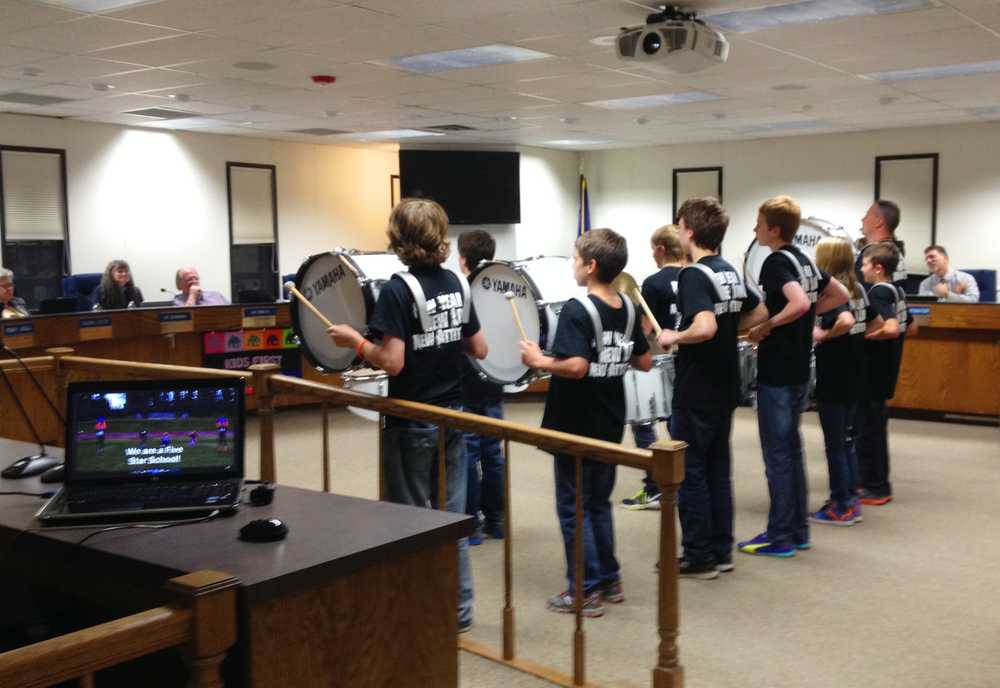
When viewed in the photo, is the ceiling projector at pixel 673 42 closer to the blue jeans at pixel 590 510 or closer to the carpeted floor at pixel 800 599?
the carpeted floor at pixel 800 599

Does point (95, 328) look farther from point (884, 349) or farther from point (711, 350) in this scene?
point (884, 349)

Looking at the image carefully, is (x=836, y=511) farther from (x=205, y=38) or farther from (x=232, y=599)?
(x=205, y=38)

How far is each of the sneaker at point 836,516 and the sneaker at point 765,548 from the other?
20.6 inches

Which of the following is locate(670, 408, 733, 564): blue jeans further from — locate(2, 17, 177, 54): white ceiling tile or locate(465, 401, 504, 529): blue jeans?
locate(2, 17, 177, 54): white ceiling tile

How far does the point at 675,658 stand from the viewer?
106 inches

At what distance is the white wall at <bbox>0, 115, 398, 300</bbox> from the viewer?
10633mm

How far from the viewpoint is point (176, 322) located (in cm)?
801

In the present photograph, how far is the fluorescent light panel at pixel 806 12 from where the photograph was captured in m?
5.70

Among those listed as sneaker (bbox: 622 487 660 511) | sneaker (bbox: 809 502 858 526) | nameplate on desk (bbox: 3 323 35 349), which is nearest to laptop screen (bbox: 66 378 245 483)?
sneaker (bbox: 622 487 660 511)

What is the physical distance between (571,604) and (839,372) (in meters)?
2.05

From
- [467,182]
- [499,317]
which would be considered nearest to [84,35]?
[499,317]

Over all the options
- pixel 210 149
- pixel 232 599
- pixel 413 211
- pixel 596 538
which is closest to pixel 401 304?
pixel 413 211

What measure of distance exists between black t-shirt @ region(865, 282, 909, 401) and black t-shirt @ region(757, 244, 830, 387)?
1186mm

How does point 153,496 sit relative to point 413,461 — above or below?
above
